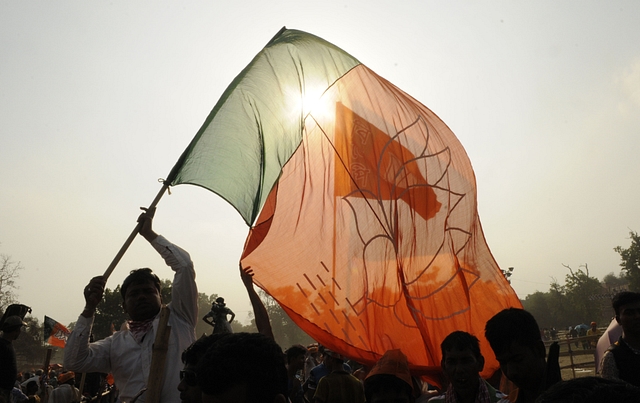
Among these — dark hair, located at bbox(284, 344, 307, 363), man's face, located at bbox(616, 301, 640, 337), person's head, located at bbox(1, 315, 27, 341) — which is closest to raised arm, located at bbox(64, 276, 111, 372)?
person's head, located at bbox(1, 315, 27, 341)

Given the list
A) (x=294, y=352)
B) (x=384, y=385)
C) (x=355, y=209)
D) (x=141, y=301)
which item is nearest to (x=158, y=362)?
(x=141, y=301)

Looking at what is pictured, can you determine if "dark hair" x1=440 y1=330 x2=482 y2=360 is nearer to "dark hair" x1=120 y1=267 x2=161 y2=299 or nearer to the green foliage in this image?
"dark hair" x1=120 y1=267 x2=161 y2=299

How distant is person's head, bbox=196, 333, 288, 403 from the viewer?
1.72 m

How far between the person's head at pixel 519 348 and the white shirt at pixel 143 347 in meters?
1.96

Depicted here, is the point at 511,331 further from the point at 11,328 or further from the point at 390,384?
the point at 11,328

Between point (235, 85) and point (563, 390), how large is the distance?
405cm

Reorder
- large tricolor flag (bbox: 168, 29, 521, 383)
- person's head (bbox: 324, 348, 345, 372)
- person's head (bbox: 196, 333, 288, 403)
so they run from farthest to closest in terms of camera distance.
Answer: person's head (bbox: 324, 348, 345, 372), large tricolor flag (bbox: 168, 29, 521, 383), person's head (bbox: 196, 333, 288, 403)

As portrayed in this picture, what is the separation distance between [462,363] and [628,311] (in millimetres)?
1634

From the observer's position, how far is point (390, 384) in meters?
3.59

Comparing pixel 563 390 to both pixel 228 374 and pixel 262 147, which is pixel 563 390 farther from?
pixel 262 147

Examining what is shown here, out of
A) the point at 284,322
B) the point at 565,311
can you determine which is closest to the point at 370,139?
the point at 565,311

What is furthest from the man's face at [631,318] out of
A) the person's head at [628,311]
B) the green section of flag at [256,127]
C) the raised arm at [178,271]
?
the raised arm at [178,271]

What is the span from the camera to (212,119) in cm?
433

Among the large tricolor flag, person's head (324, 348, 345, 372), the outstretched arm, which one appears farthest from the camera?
person's head (324, 348, 345, 372)
